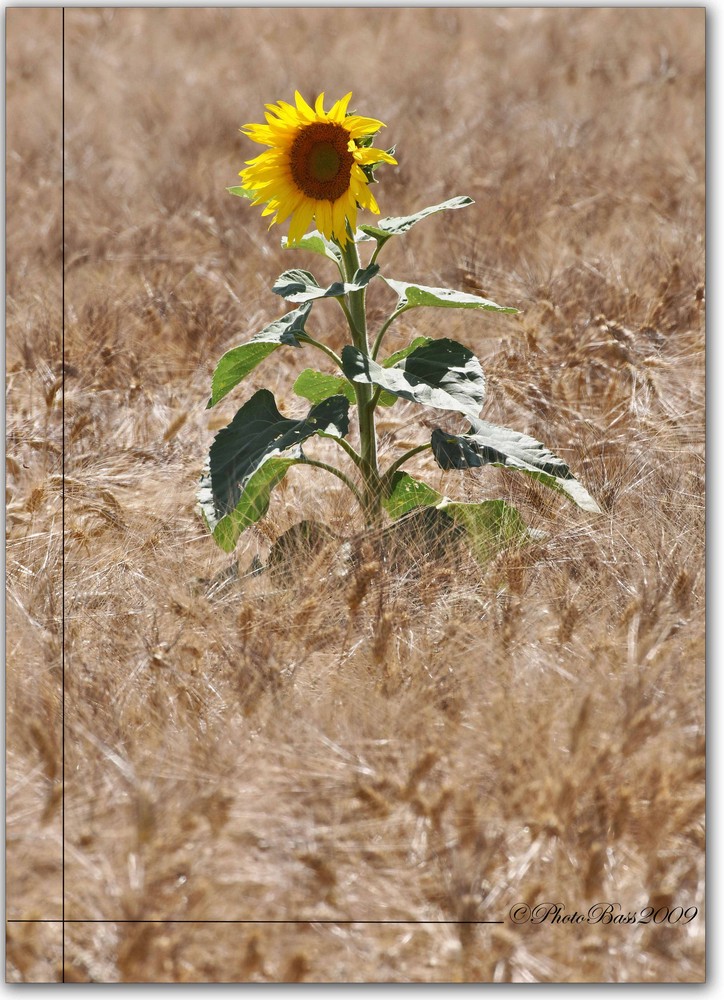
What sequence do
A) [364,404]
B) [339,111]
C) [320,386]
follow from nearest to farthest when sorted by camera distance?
[339,111] < [364,404] < [320,386]

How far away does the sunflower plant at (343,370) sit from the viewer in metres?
2.28

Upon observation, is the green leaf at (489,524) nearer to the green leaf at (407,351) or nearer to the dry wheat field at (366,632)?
the dry wheat field at (366,632)

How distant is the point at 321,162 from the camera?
2.30m

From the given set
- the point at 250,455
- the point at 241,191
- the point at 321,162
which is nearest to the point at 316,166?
the point at 321,162

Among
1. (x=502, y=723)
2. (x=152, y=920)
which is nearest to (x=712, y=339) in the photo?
(x=502, y=723)

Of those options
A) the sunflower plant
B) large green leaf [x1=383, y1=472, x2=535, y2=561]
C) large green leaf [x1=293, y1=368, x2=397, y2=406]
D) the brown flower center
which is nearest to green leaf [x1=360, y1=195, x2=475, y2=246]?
the sunflower plant

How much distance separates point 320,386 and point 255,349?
207mm

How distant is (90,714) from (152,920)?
0.56 meters

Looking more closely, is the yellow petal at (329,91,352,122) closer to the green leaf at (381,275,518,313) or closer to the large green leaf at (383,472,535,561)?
the green leaf at (381,275,518,313)

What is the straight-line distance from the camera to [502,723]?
2.03 m

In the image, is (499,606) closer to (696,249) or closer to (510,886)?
(510,886)

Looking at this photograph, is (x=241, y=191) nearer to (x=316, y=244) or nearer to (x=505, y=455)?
(x=316, y=244)

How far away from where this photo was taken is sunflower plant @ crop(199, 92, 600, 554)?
2281 millimetres

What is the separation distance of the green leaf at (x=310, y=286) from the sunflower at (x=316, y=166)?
9 cm
